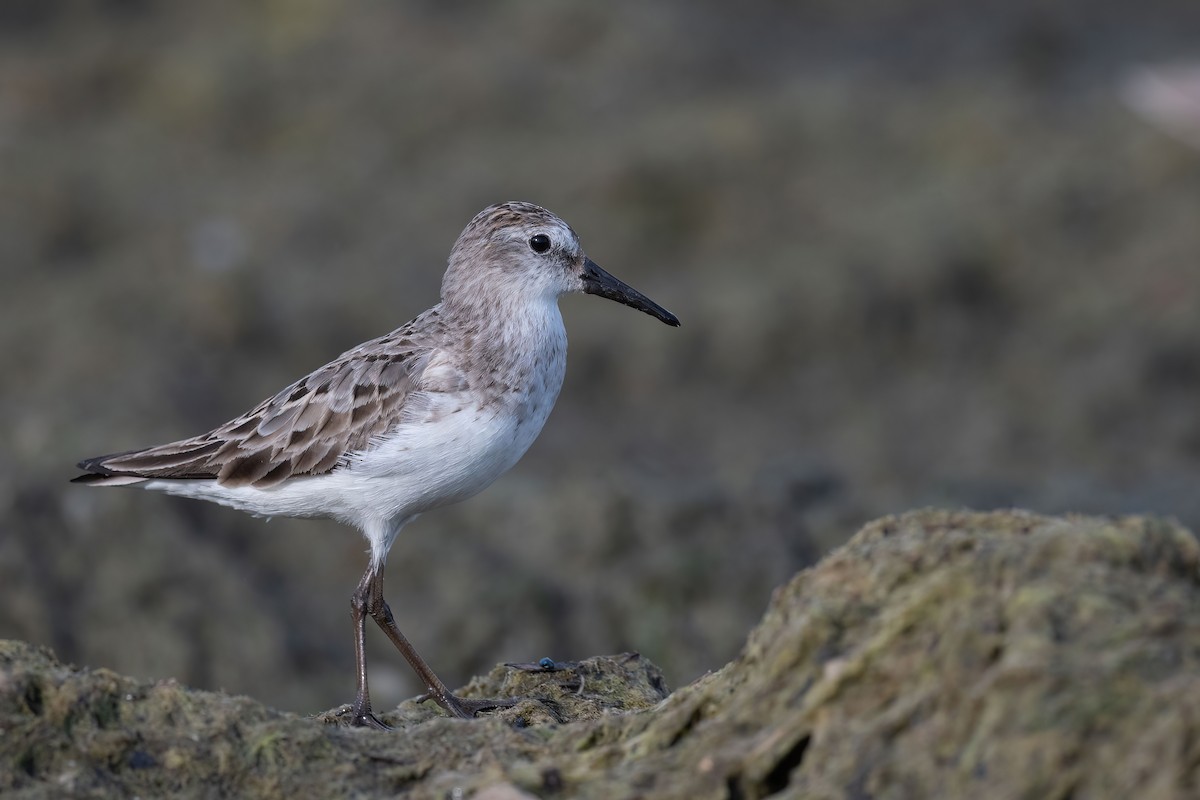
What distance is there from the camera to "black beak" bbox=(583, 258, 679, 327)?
26.8ft

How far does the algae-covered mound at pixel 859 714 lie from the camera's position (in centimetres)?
383

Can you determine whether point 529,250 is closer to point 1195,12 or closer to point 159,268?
point 159,268

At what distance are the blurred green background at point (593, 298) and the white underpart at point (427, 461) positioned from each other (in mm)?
3204

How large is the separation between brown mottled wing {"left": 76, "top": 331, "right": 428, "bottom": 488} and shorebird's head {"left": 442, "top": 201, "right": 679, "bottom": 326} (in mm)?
512

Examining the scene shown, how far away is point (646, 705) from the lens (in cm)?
628

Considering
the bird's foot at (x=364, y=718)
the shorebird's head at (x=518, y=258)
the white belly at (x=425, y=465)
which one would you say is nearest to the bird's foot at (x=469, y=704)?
the bird's foot at (x=364, y=718)

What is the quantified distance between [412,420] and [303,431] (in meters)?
0.64

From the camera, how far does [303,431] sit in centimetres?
743

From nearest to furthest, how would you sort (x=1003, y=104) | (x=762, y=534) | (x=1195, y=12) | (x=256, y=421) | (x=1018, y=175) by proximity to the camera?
(x=256, y=421) → (x=762, y=534) → (x=1018, y=175) → (x=1003, y=104) → (x=1195, y=12)

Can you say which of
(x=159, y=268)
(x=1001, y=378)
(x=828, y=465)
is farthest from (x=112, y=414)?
(x=1001, y=378)

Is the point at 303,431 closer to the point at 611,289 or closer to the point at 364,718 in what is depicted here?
the point at 364,718

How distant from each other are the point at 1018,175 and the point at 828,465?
6.26m

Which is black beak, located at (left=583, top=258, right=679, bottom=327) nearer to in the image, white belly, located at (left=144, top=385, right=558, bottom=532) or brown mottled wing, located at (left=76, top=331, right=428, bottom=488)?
white belly, located at (left=144, top=385, right=558, bottom=532)

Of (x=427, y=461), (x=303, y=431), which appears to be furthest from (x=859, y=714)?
(x=303, y=431)
